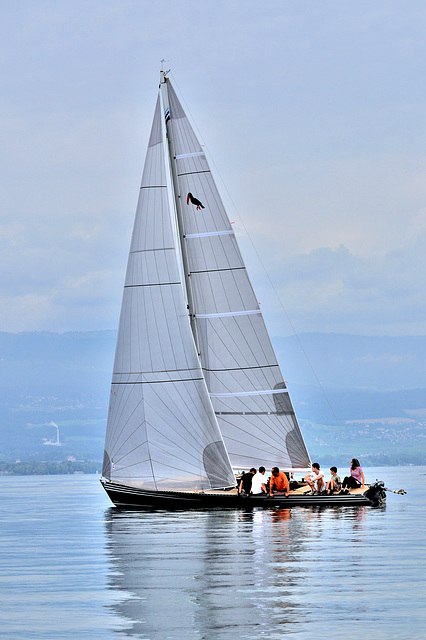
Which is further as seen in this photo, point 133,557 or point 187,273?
point 187,273

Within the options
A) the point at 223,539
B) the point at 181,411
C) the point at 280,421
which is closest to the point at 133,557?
the point at 223,539

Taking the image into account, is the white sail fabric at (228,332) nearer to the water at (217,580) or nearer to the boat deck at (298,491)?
the boat deck at (298,491)

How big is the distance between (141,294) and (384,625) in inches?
1046

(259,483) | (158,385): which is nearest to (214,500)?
(259,483)

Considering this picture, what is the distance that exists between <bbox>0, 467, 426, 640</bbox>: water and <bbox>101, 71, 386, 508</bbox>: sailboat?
326 cm

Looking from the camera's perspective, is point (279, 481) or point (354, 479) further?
point (354, 479)

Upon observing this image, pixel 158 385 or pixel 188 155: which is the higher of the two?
pixel 188 155

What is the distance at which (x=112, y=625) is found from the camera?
17938 millimetres

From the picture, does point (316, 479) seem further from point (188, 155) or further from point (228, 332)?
point (188, 155)

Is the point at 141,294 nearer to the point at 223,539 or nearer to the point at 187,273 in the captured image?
the point at 187,273

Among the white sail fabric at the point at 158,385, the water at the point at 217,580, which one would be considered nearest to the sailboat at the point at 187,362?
the white sail fabric at the point at 158,385

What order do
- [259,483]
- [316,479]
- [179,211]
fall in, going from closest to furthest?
1. [259,483]
2. [316,479]
3. [179,211]

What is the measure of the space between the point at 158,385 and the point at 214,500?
464cm

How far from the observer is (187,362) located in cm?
4231
